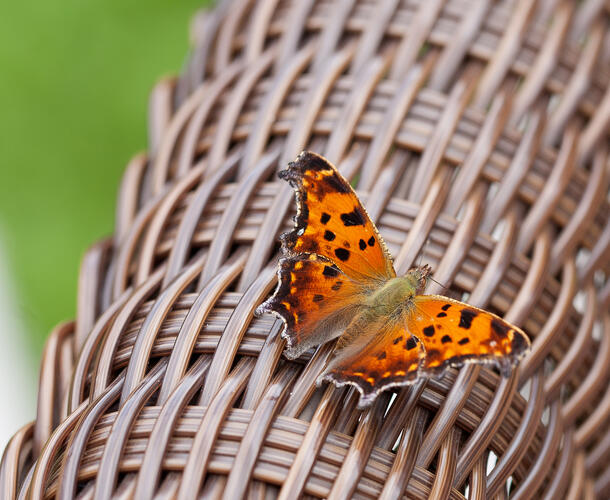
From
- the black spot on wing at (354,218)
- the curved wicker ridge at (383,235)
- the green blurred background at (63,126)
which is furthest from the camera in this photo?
the green blurred background at (63,126)

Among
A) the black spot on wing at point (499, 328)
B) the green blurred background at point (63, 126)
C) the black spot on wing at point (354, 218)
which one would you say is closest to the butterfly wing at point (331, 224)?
the black spot on wing at point (354, 218)

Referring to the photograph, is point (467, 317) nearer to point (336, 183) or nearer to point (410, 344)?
point (410, 344)

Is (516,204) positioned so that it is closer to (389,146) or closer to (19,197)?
(389,146)

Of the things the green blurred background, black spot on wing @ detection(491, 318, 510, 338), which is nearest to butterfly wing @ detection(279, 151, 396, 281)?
black spot on wing @ detection(491, 318, 510, 338)

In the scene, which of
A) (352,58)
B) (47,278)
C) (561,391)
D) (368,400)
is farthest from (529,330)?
(47,278)

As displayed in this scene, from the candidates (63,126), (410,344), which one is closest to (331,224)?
(410,344)

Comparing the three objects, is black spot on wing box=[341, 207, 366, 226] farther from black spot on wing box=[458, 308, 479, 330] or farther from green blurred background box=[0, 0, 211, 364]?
green blurred background box=[0, 0, 211, 364]

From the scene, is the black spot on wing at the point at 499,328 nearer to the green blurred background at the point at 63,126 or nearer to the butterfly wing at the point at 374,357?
the butterfly wing at the point at 374,357
